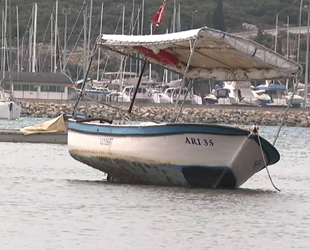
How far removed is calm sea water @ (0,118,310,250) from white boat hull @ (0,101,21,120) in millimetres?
37023

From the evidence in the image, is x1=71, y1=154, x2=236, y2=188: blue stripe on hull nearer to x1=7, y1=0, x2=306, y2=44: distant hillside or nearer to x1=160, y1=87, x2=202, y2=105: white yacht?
x1=160, y1=87, x2=202, y2=105: white yacht

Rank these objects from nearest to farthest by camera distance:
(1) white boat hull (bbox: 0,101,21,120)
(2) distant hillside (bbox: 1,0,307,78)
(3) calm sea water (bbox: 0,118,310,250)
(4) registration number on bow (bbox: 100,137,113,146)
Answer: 1. (3) calm sea water (bbox: 0,118,310,250)
2. (4) registration number on bow (bbox: 100,137,113,146)
3. (1) white boat hull (bbox: 0,101,21,120)
4. (2) distant hillside (bbox: 1,0,307,78)

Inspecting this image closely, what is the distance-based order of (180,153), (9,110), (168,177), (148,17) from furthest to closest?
(148,17) < (9,110) < (168,177) < (180,153)

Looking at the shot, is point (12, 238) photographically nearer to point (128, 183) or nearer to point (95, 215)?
point (95, 215)

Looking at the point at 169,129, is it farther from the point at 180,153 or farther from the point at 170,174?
the point at 170,174

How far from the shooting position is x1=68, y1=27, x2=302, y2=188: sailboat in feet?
80.6

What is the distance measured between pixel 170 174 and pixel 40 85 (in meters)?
57.8

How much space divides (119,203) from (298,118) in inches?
2398

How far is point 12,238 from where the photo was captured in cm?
1828

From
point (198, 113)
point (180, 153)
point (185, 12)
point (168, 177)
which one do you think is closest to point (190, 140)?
point (180, 153)

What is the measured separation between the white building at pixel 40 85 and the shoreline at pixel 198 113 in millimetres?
1863

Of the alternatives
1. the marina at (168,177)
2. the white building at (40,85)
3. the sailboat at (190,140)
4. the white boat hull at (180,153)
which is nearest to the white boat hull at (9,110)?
the white building at (40,85)

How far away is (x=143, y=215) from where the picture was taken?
2134cm

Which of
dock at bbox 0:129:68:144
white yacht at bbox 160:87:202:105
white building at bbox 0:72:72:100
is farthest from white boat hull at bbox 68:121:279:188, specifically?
white yacht at bbox 160:87:202:105
